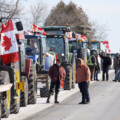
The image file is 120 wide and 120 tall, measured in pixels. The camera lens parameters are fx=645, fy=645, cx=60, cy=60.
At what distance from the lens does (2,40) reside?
16.5m

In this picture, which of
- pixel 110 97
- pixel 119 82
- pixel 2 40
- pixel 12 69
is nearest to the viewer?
pixel 2 40

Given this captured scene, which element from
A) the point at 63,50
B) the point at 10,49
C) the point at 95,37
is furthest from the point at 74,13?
the point at 10,49

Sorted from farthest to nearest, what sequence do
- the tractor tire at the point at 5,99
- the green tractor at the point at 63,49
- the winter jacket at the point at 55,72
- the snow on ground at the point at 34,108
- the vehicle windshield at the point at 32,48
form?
the green tractor at the point at 63,49, the vehicle windshield at the point at 32,48, the winter jacket at the point at 55,72, the snow on ground at the point at 34,108, the tractor tire at the point at 5,99

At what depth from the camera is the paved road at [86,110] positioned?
17.3m

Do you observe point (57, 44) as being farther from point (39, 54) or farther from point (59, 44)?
point (39, 54)

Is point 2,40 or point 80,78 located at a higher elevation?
point 2,40

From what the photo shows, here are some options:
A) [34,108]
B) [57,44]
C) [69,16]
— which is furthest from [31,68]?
[69,16]

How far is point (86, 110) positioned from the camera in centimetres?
1944

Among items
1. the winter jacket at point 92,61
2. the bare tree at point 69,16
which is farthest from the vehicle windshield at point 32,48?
the bare tree at point 69,16

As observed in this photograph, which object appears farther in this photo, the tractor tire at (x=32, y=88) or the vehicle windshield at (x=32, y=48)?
the vehicle windshield at (x=32, y=48)

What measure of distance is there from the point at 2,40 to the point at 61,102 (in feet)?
21.7

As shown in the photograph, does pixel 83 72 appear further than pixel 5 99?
Yes

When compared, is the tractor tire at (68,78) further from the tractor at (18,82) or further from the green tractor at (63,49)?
the tractor at (18,82)

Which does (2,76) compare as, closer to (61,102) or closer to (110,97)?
(61,102)
